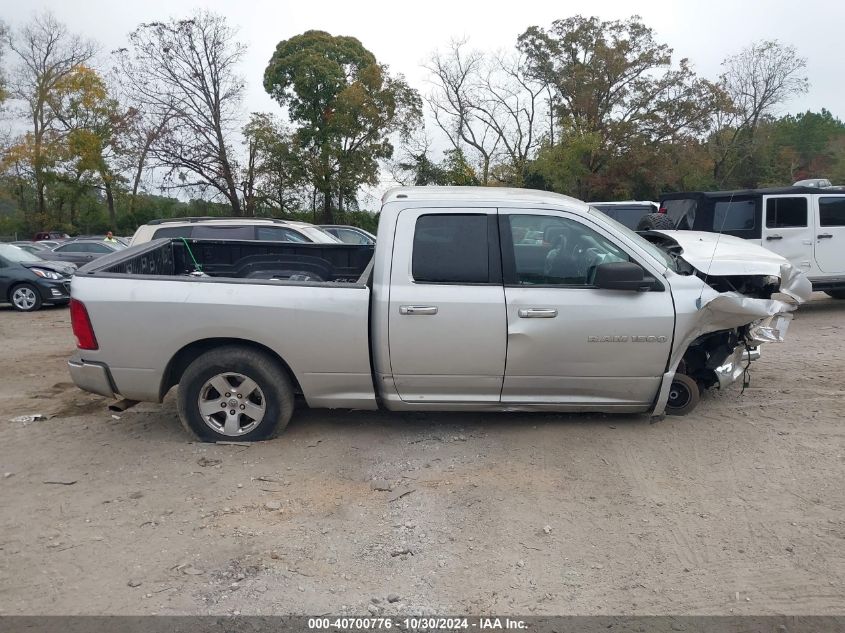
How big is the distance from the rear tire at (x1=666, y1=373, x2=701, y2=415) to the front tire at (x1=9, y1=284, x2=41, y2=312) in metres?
12.5

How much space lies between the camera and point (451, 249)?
189 inches

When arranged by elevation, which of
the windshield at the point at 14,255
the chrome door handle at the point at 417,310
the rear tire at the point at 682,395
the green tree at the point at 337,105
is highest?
the green tree at the point at 337,105

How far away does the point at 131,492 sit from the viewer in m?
4.28

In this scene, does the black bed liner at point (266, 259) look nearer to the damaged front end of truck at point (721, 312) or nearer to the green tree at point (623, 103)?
the damaged front end of truck at point (721, 312)

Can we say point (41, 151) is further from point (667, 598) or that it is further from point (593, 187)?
point (667, 598)

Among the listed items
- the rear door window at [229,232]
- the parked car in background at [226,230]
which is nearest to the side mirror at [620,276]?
the parked car in background at [226,230]

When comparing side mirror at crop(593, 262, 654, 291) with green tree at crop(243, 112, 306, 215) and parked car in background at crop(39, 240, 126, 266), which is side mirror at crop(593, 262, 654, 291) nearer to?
parked car in background at crop(39, 240, 126, 266)

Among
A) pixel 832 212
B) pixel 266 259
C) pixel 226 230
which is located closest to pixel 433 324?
pixel 266 259

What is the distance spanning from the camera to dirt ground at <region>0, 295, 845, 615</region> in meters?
3.20

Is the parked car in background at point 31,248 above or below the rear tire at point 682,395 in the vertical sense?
above

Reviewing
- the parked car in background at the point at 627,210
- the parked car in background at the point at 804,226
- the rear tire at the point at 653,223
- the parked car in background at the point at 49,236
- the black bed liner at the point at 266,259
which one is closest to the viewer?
the black bed liner at the point at 266,259

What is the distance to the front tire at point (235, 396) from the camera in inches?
190

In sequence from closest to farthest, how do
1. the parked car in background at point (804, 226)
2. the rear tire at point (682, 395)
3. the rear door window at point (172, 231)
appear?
the rear tire at point (682, 395) < the parked car in background at point (804, 226) < the rear door window at point (172, 231)

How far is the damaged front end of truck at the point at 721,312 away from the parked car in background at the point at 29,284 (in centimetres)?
1202
